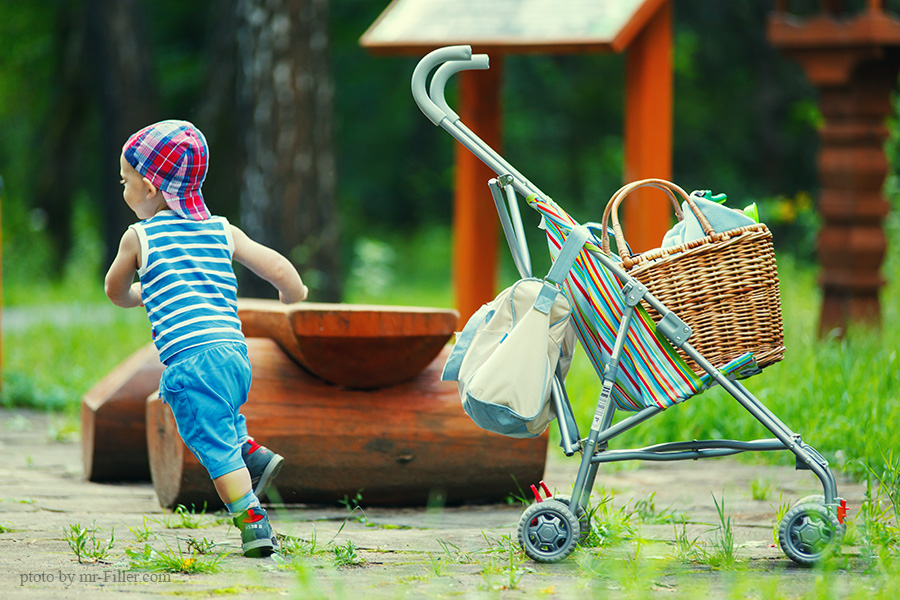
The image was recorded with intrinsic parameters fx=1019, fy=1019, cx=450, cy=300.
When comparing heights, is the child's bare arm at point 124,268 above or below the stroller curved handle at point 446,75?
below

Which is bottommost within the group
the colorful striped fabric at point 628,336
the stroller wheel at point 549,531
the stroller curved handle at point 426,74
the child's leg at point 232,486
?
the stroller wheel at point 549,531

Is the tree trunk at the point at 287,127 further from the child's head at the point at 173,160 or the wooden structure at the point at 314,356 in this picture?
the child's head at the point at 173,160

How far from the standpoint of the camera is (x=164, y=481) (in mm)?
3309

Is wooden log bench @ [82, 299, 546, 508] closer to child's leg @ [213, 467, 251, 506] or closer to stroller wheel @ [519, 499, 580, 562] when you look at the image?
child's leg @ [213, 467, 251, 506]

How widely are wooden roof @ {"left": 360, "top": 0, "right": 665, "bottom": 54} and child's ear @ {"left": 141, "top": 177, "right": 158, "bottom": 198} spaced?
2.86 meters

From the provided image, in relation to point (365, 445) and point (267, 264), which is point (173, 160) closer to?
point (267, 264)

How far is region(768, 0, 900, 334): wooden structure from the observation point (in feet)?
19.2

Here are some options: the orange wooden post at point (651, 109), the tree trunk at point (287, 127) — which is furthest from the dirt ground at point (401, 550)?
the tree trunk at point (287, 127)

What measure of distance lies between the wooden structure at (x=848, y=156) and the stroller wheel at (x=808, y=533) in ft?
11.7

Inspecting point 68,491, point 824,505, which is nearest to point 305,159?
point 68,491

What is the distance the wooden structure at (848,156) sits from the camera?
5.85 meters

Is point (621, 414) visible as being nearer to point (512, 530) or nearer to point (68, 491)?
point (512, 530)

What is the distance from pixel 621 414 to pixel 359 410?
191 centimetres

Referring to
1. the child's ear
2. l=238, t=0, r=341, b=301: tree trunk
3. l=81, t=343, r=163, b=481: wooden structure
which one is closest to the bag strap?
the child's ear
